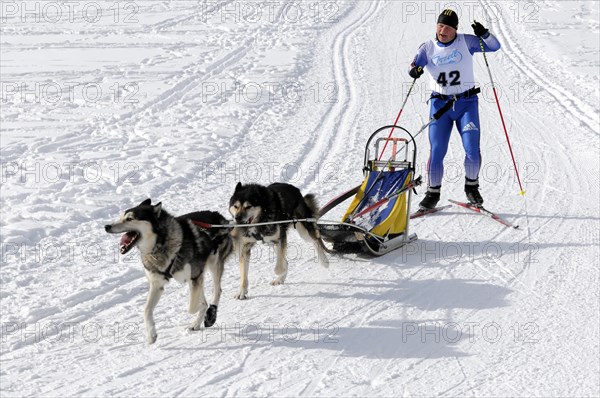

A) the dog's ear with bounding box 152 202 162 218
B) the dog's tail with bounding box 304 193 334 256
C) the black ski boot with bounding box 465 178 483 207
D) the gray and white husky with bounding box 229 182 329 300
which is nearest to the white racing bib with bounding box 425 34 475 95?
the black ski boot with bounding box 465 178 483 207

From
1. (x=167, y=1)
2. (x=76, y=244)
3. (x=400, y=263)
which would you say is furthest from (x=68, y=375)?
(x=167, y=1)

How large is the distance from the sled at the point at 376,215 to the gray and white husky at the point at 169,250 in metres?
1.39

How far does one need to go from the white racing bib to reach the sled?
38.9 inches

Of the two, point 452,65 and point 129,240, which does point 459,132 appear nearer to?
point 452,65

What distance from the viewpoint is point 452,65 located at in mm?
6949

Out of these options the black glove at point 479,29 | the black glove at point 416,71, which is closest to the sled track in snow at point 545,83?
the black glove at point 479,29

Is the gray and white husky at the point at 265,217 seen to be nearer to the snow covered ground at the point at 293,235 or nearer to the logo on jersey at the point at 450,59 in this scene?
the snow covered ground at the point at 293,235

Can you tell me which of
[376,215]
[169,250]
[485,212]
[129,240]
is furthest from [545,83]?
[129,240]

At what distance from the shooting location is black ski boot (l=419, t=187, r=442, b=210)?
7.33 metres

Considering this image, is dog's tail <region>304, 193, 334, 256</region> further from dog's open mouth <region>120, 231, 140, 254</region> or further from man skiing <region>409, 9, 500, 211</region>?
dog's open mouth <region>120, 231, 140, 254</region>

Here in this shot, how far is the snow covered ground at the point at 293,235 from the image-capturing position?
4414 mm

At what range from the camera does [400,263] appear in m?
6.12

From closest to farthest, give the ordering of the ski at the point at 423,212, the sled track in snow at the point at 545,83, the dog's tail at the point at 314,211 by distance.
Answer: the dog's tail at the point at 314,211
the ski at the point at 423,212
the sled track in snow at the point at 545,83

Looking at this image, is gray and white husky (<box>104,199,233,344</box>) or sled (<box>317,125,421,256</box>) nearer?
gray and white husky (<box>104,199,233,344</box>)
